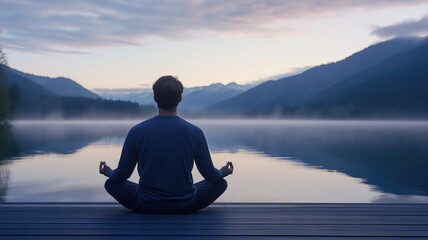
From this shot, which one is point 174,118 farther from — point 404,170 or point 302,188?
point 404,170

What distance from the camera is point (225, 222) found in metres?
4.34

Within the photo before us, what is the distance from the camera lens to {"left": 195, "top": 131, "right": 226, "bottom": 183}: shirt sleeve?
437 cm

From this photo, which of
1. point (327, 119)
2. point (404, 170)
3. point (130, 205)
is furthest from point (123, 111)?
point (130, 205)

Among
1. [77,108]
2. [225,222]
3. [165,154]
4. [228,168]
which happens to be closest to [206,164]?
[228,168]

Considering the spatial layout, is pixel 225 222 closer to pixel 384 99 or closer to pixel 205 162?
pixel 205 162

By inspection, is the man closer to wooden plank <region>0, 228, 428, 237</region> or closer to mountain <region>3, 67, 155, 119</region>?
wooden plank <region>0, 228, 428, 237</region>

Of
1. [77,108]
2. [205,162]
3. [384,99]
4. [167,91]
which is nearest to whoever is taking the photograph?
[167,91]

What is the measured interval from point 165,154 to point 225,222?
929mm

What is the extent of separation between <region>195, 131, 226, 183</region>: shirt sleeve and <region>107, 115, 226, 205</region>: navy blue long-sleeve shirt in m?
0.01

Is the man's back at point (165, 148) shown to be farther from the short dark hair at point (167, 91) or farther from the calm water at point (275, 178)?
Answer: the calm water at point (275, 178)

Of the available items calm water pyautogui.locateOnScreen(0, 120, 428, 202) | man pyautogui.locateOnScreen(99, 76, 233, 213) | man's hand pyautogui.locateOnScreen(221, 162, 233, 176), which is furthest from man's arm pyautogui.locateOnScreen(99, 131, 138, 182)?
calm water pyautogui.locateOnScreen(0, 120, 428, 202)

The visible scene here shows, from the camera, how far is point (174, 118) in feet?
14.1

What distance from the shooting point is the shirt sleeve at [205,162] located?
14.3 ft

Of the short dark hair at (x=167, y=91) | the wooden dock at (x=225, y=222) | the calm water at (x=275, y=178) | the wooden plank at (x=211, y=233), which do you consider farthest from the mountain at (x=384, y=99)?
the short dark hair at (x=167, y=91)
